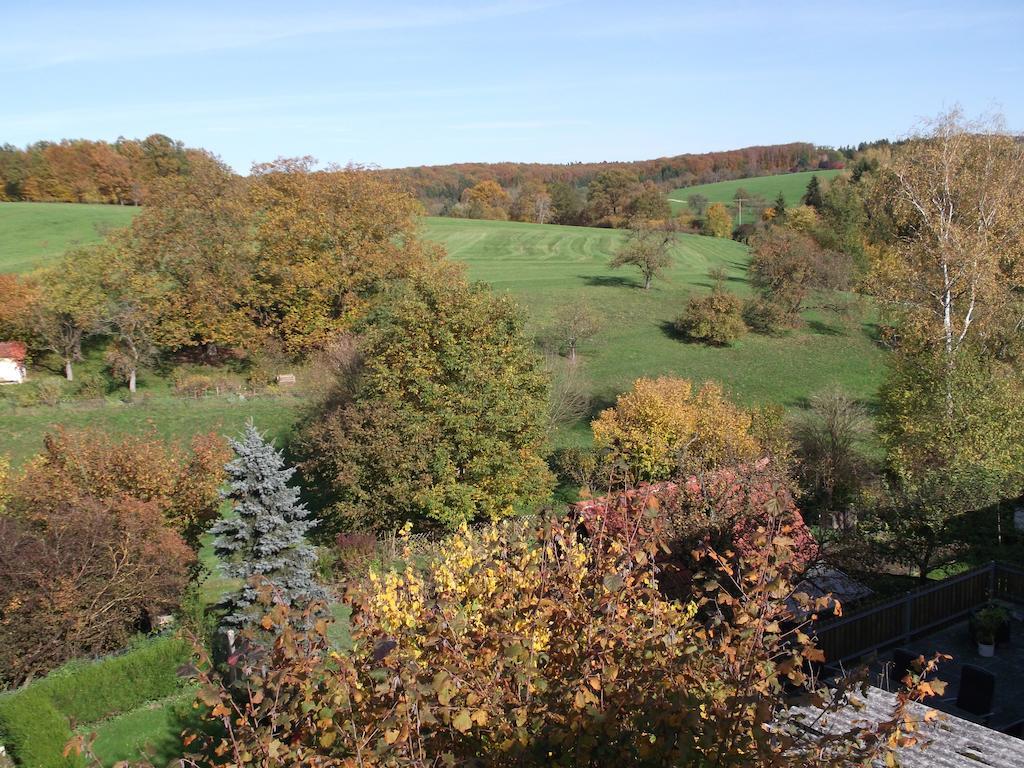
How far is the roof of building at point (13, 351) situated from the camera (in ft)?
105

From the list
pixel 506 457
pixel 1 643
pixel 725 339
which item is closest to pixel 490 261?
pixel 725 339

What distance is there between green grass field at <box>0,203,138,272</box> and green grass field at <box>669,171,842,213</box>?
59.8 m

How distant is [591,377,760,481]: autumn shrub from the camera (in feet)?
75.6

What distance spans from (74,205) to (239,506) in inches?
2366

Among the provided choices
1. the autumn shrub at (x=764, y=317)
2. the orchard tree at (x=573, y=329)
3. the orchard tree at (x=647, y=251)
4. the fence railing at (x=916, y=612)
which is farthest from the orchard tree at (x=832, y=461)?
the orchard tree at (x=647, y=251)

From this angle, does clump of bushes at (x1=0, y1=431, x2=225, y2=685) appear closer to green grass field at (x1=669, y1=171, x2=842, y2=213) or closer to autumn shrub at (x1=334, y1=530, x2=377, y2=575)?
autumn shrub at (x1=334, y1=530, x2=377, y2=575)

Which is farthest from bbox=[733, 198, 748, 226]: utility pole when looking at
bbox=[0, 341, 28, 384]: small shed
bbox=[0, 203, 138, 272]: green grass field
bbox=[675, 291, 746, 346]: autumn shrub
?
bbox=[0, 341, 28, 384]: small shed

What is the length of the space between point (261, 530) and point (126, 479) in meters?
3.59

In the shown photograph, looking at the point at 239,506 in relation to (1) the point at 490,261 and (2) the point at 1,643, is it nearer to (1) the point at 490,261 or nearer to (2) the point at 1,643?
(2) the point at 1,643

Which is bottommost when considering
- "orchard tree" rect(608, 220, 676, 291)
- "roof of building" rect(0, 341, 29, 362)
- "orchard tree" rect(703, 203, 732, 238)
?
"roof of building" rect(0, 341, 29, 362)

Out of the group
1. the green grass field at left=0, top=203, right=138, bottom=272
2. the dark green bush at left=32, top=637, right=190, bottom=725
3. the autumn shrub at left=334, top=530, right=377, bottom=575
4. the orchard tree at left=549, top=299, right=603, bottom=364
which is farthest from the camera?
the green grass field at left=0, top=203, right=138, bottom=272

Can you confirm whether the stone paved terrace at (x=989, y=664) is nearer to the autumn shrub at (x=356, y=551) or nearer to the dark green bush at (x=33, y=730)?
the autumn shrub at (x=356, y=551)

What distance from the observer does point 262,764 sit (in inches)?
169

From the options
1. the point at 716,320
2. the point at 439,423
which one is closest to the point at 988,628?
the point at 439,423
